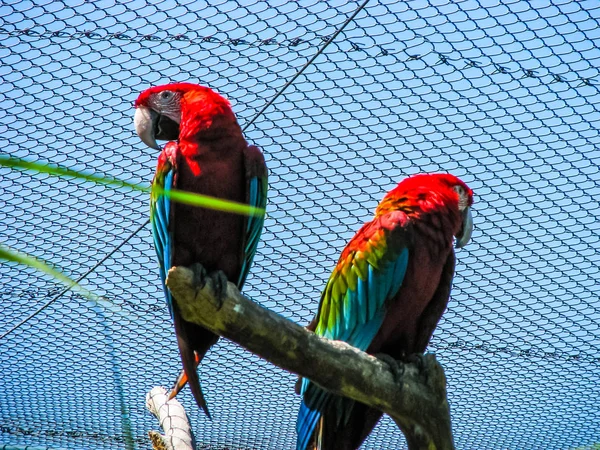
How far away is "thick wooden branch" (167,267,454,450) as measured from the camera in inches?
65.4

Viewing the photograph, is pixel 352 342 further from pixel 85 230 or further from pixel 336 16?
pixel 85 230

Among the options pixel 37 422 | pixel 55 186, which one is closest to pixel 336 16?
pixel 55 186

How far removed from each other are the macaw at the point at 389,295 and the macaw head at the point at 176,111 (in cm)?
62

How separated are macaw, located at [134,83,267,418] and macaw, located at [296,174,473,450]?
361 millimetres

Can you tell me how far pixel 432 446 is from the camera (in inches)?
72.6

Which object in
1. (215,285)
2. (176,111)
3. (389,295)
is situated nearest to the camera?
(215,285)

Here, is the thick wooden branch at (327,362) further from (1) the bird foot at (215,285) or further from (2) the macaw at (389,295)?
(2) the macaw at (389,295)

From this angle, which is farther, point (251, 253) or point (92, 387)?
point (92, 387)

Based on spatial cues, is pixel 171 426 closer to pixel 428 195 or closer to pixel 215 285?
pixel 215 285

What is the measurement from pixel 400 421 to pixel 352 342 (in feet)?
1.53

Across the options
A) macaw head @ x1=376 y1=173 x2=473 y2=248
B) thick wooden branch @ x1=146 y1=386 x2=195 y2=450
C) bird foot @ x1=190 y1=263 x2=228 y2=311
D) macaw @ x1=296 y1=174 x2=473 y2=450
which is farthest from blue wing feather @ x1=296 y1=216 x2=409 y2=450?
bird foot @ x1=190 y1=263 x2=228 y2=311

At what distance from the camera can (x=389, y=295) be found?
2.27 m

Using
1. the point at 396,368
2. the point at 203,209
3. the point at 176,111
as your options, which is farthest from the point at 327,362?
the point at 176,111

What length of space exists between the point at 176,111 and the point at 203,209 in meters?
0.48
